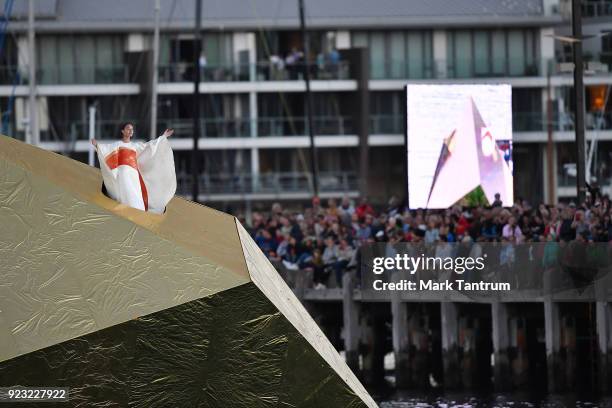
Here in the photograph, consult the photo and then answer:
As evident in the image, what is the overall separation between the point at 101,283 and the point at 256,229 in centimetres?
2126

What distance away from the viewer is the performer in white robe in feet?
63.1

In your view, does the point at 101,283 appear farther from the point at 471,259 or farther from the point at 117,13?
the point at 117,13

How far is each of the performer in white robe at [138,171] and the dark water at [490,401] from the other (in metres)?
13.5

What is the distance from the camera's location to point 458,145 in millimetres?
42688

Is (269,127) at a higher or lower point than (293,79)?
lower

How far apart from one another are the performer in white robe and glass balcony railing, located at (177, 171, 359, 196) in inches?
2225

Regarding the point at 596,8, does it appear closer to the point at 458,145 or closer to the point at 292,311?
the point at 458,145

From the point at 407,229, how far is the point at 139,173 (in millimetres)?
15643

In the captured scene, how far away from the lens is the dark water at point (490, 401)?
31719 millimetres

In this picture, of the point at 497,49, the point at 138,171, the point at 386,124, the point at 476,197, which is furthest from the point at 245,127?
the point at 138,171

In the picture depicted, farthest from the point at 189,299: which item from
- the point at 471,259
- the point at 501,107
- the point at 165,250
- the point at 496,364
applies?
the point at 501,107

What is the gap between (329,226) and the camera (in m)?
37.6

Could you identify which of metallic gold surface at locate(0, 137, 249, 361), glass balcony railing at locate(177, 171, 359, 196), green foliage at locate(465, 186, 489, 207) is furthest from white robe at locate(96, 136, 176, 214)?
glass balcony railing at locate(177, 171, 359, 196)

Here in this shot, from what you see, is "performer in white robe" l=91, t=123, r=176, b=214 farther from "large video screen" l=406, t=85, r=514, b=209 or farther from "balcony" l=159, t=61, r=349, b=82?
"balcony" l=159, t=61, r=349, b=82
